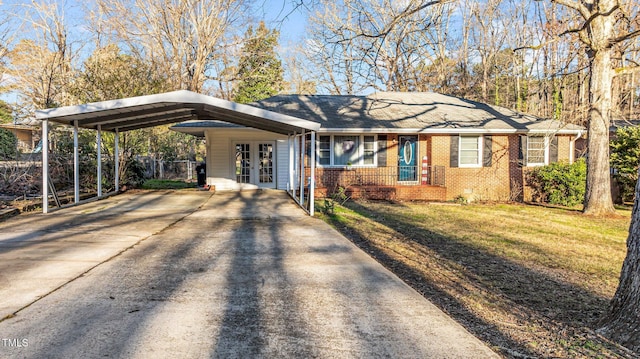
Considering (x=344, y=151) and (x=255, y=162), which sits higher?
(x=344, y=151)

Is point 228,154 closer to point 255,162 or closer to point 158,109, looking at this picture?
point 255,162

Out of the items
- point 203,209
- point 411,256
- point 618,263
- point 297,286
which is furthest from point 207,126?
point 618,263

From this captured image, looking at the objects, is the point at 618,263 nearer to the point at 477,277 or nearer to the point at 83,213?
the point at 477,277

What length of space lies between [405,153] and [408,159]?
274 millimetres

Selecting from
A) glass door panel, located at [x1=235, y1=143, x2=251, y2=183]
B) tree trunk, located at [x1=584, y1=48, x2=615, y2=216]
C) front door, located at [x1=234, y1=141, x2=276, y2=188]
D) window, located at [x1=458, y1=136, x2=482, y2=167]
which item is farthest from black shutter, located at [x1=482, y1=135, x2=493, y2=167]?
glass door panel, located at [x1=235, y1=143, x2=251, y2=183]

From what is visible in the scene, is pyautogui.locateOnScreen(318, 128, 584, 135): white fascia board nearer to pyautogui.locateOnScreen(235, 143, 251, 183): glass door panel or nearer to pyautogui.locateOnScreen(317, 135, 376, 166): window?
pyautogui.locateOnScreen(317, 135, 376, 166): window

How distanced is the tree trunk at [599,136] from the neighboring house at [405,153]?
318cm

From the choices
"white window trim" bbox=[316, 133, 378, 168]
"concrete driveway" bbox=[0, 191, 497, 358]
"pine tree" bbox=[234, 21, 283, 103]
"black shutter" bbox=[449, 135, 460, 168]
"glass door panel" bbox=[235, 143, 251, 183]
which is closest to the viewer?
"concrete driveway" bbox=[0, 191, 497, 358]

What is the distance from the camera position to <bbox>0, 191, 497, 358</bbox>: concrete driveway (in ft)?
10.5

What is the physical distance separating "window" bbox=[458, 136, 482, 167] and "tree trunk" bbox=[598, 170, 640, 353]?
12.8 m

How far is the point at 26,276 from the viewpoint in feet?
16.1

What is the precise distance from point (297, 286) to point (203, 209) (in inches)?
287

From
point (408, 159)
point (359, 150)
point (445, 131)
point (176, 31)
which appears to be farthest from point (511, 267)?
point (176, 31)

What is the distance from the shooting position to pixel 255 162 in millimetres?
17172
